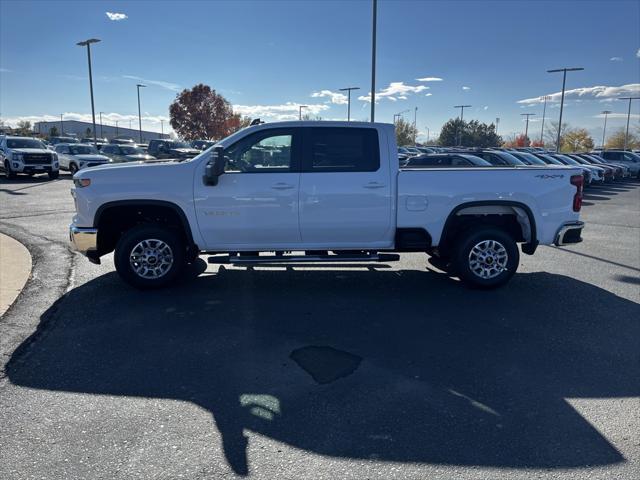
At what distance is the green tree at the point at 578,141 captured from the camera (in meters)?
92.1

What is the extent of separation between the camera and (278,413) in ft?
11.6

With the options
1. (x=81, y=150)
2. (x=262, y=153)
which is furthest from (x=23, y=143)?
(x=262, y=153)

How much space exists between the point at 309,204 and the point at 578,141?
101621 millimetres

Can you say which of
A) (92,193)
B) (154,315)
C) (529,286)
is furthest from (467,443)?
(92,193)

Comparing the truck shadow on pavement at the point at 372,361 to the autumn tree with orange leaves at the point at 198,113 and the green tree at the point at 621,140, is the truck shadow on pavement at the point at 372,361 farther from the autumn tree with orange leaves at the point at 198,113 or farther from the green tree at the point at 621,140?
the green tree at the point at 621,140

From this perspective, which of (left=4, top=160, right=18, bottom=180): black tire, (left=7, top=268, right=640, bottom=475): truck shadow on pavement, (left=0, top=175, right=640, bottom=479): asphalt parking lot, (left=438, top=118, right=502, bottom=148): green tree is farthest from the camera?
(left=438, top=118, right=502, bottom=148): green tree

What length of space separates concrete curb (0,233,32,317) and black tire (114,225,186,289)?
1.34 metres

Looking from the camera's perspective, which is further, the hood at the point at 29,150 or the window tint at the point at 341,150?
the hood at the point at 29,150

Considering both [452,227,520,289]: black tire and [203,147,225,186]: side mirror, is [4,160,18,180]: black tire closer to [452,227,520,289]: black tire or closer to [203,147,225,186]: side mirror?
[203,147,225,186]: side mirror

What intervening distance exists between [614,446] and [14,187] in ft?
72.7

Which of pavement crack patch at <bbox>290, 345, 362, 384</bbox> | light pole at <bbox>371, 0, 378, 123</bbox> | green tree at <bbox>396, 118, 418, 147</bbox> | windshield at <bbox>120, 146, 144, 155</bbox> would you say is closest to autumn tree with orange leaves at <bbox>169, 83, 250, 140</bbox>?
green tree at <bbox>396, 118, 418, 147</bbox>

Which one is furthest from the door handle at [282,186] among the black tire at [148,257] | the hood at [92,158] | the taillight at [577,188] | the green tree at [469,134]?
the green tree at [469,134]

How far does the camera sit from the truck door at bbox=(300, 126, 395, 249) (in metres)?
6.12

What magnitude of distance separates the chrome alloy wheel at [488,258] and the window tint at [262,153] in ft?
8.84
